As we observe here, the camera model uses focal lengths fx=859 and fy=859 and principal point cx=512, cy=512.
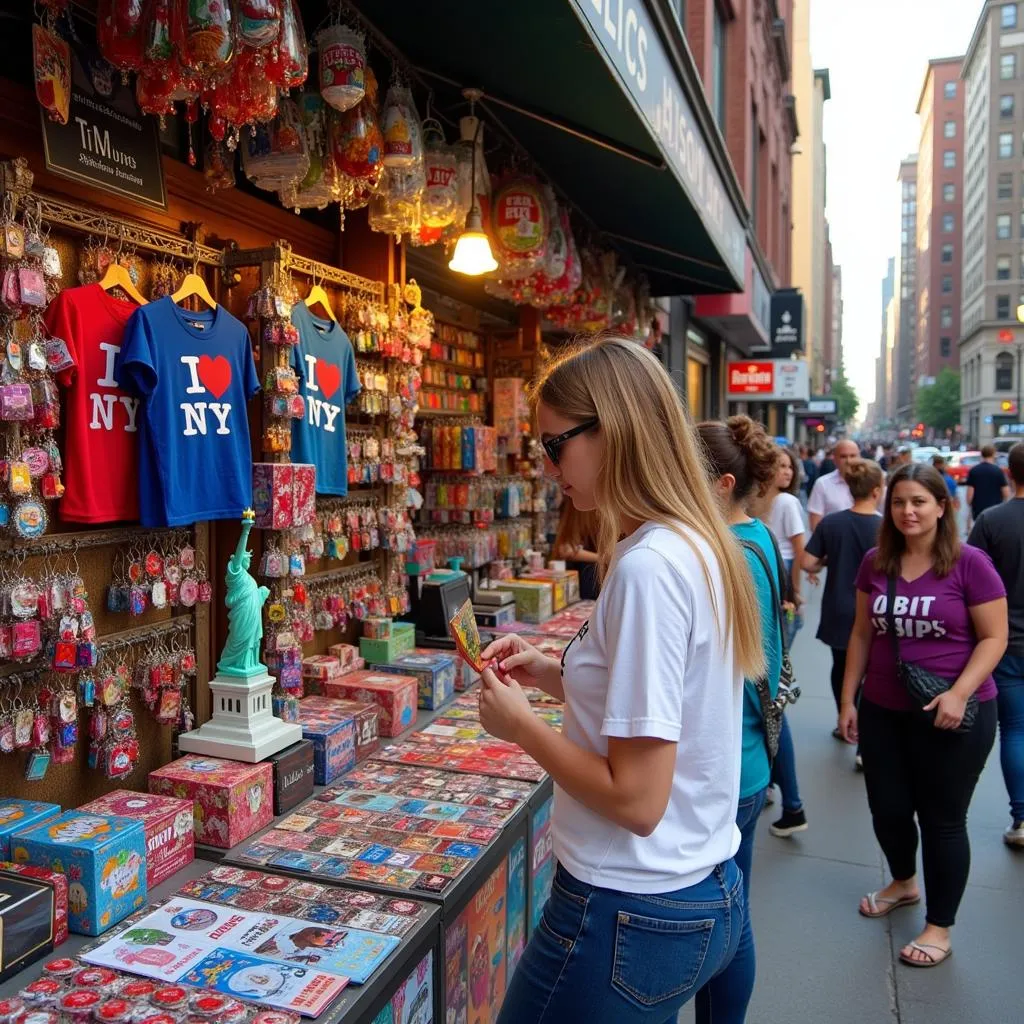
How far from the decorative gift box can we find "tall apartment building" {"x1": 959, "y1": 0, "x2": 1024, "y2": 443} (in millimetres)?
78160

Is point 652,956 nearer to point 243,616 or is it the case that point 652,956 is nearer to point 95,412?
point 243,616

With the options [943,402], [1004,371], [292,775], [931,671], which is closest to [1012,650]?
[931,671]

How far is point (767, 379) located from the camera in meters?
16.5

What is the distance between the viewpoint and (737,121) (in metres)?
14.5

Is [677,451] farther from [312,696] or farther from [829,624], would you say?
[829,624]

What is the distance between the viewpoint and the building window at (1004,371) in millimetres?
72938

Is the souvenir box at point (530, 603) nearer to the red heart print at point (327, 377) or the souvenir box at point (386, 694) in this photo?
the souvenir box at point (386, 694)

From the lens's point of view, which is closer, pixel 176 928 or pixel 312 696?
pixel 176 928

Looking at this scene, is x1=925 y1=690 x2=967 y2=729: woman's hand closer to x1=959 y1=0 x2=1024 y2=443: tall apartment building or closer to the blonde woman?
the blonde woman

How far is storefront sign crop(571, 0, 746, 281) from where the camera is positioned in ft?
11.2

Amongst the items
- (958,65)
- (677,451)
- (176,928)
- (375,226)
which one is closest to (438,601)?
(375,226)

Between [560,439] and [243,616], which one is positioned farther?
[243,616]

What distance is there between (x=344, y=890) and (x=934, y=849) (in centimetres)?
234

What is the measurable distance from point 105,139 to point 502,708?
7.81 ft
